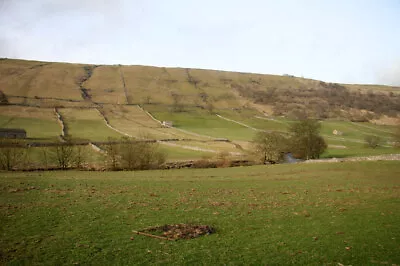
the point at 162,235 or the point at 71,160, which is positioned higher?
the point at 162,235

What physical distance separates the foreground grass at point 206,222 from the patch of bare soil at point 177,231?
529mm

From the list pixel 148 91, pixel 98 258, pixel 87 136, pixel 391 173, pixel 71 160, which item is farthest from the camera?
pixel 148 91

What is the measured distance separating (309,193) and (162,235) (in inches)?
576

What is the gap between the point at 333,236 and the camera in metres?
14.5

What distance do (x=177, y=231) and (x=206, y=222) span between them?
233 centimetres

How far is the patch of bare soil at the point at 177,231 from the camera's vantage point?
1459cm

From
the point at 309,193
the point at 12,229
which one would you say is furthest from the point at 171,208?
the point at 309,193

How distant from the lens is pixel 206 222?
55.9ft

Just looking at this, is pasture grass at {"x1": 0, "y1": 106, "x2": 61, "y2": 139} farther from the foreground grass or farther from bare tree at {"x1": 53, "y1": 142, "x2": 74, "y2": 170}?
the foreground grass

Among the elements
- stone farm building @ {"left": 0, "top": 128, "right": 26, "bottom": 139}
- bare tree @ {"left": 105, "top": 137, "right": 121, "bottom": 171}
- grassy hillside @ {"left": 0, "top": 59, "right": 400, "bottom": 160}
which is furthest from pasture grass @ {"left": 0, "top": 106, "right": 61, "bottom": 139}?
bare tree @ {"left": 105, "top": 137, "right": 121, "bottom": 171}

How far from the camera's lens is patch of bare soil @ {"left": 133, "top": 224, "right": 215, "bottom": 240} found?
14.6 meters

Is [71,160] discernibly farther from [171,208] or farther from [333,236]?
[333,236]

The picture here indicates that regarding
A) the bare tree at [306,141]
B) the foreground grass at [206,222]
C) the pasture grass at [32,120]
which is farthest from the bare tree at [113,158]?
the pasture grass at [32,120]

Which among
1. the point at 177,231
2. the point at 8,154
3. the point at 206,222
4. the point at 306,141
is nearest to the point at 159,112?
the point at 306,141
